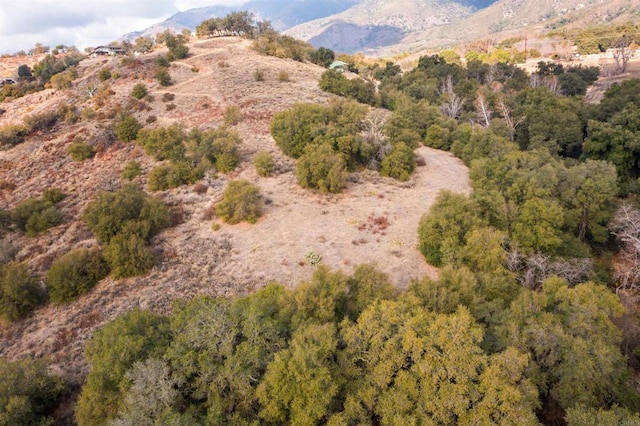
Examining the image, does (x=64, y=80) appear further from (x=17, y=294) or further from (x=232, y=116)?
(x=17, y=294)

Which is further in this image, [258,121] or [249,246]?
[258,121]

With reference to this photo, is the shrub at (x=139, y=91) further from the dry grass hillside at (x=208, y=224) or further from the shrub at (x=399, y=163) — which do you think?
the shrub at (x=399, y=163)

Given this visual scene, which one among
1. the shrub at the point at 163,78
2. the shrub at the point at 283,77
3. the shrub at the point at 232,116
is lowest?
the shrub at the point at 232,116

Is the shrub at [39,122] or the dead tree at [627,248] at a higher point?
the shrub at [39,122]

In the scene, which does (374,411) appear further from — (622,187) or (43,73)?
(43,73)

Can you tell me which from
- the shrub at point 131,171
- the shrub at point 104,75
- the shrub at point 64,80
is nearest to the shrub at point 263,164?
the shrub at point 131,171

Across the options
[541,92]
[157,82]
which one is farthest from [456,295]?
[157,82]
